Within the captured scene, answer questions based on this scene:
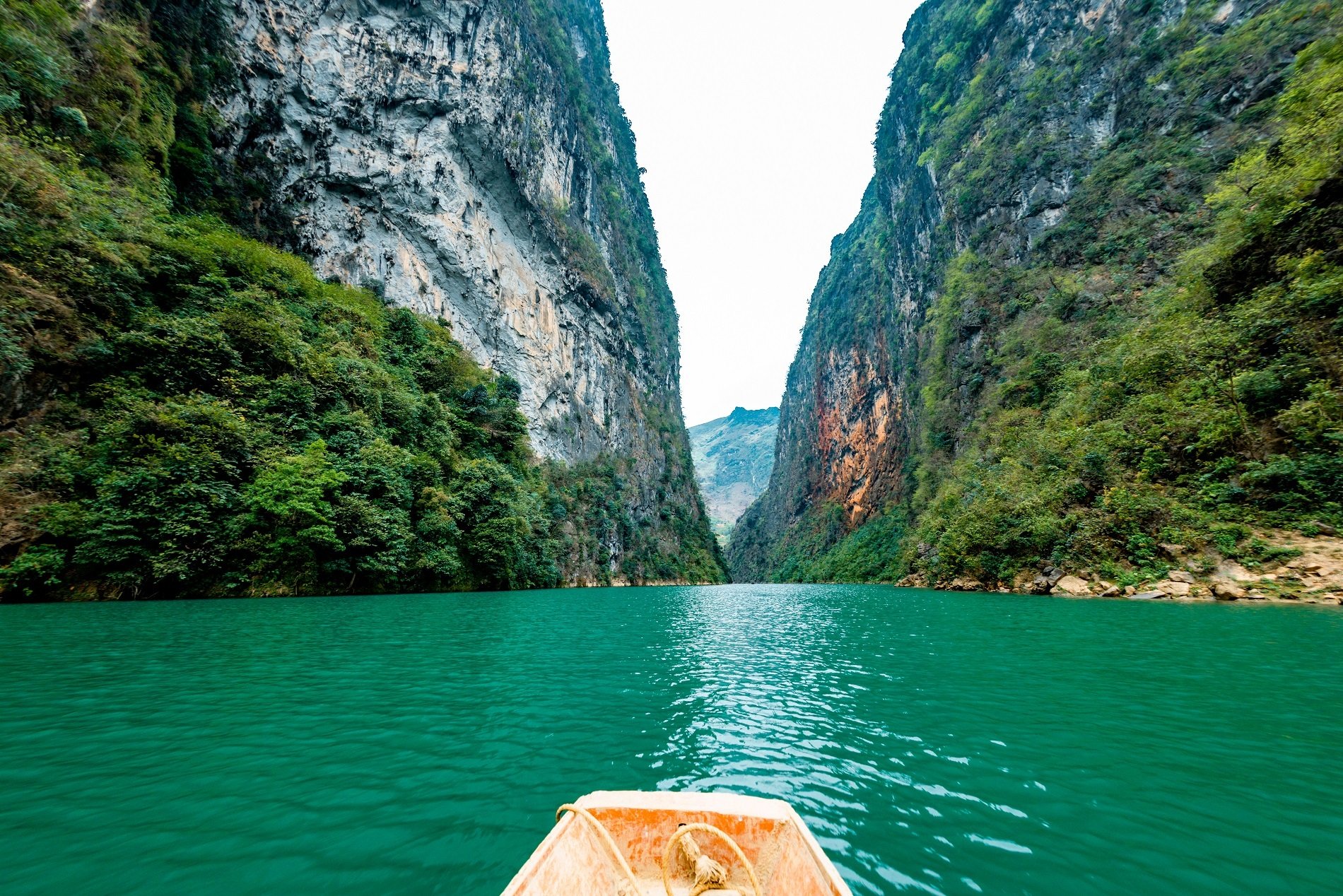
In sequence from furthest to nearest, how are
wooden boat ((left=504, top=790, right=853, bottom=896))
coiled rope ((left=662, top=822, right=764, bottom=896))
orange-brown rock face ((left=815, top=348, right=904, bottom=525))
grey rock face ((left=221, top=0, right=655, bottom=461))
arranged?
orange-brown rock face ((left=815, top=348, right=904, bottom=525))
grey rock face ((left=221, top=0, right=655, bottom=461))
coiled rope ((left=662, top=822, right=764, bottom=896))
wooden boat ((left=504, top=790, right=853, bottom=896))

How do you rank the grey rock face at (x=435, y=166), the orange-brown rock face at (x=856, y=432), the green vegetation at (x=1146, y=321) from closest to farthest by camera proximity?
the green vegetation at (x=1146, y=321), the grey rock face at (x=435, y=166), the orange-brown rock face at (x=856, y=432)

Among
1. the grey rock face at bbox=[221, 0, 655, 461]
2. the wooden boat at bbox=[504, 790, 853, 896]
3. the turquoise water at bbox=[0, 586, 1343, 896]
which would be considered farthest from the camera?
the grey rock face at bbox=[221, 0, 655, 461]

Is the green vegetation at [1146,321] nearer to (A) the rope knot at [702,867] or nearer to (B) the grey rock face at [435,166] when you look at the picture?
(A) the rope knot at [702,867]

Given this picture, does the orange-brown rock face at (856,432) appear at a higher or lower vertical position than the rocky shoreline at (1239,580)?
higher

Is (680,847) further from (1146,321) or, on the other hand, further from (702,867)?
(1146,321)

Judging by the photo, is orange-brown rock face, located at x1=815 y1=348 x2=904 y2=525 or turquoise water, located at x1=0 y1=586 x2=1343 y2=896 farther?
orange-brown rock face, located at x1=815 y1=348 x2=904 y2=525

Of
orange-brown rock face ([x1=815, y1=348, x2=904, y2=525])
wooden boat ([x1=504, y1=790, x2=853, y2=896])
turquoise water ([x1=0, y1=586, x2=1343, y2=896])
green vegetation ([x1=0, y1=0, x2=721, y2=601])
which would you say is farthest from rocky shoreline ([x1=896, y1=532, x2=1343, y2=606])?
orange-brown rock face ([x1=815, y1=348, x2=904, y2=525])

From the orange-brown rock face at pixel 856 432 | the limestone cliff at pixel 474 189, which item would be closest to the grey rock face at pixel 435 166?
the limestone cliff at pixel 474 189

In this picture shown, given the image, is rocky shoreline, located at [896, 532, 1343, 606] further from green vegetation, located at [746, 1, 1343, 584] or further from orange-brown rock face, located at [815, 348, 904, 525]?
orange-brown rock face, located at [815, 348, 904, 525]
